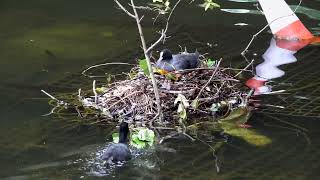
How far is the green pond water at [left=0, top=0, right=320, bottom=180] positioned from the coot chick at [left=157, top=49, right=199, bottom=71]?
789mm

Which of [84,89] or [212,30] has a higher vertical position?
[212,30]

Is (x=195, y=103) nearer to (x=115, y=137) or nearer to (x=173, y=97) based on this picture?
(x=173, y=97)

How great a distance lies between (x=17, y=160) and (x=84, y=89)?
159 cm

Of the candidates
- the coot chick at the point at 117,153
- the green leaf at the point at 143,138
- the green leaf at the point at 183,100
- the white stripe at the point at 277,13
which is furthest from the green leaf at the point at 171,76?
the white stripe at the point at 277,13

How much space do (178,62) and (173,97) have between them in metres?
0.47

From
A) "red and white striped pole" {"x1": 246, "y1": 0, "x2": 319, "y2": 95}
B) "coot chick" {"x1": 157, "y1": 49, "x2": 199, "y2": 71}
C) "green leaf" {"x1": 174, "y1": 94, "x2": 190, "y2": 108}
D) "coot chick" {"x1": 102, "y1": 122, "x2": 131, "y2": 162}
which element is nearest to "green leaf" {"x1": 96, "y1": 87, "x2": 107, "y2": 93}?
"coot chick" {"x1": 157, "y1": 49, "x2": 199, "y2": 71}

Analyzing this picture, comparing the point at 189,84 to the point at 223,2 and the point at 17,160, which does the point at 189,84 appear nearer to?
the point at 17,160

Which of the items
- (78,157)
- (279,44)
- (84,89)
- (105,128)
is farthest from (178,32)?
(78,157)

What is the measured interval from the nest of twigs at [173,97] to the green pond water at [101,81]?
248mm

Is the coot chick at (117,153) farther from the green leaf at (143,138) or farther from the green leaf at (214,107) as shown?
the green leaf at (214,107)

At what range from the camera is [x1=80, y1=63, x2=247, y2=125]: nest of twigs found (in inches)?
258

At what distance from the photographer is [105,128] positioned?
6469mm

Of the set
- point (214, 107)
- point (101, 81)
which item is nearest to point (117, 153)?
point (214, 107)

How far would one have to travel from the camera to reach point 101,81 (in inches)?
298
